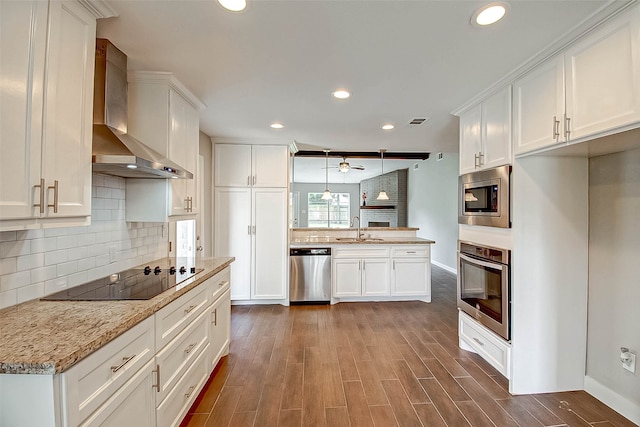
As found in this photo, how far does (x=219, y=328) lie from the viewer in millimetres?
2543

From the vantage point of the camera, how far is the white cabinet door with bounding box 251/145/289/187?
14.0 feet

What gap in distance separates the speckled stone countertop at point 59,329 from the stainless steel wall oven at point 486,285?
231 cm

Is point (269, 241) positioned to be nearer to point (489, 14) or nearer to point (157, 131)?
point (157, 131)

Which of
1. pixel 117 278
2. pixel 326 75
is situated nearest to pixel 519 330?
pixel 326 75

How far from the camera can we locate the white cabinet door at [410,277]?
4.44 m

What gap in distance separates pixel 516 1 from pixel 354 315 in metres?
3.49

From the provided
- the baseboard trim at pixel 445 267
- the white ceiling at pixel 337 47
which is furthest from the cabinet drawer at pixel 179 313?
the baseboard trim at pixel 445 267

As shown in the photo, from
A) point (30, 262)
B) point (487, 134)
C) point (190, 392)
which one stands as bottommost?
point (190, 392)

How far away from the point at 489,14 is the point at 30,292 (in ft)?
9.09

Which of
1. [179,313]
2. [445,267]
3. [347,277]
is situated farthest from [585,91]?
[445,267]

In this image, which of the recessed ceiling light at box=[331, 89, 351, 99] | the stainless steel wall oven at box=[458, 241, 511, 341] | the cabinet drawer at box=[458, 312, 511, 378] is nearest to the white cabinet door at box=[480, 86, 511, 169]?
the stainless steel wall oven at box=[458, 241, 511, 341]

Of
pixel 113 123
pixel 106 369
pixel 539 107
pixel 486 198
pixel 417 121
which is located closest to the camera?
pixel 106 369

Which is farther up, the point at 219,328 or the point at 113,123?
the point at 113,123

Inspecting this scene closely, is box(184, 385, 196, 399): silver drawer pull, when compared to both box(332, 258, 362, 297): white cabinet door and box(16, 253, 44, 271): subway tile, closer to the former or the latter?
box(16, 253, 44, 271): subway tile
